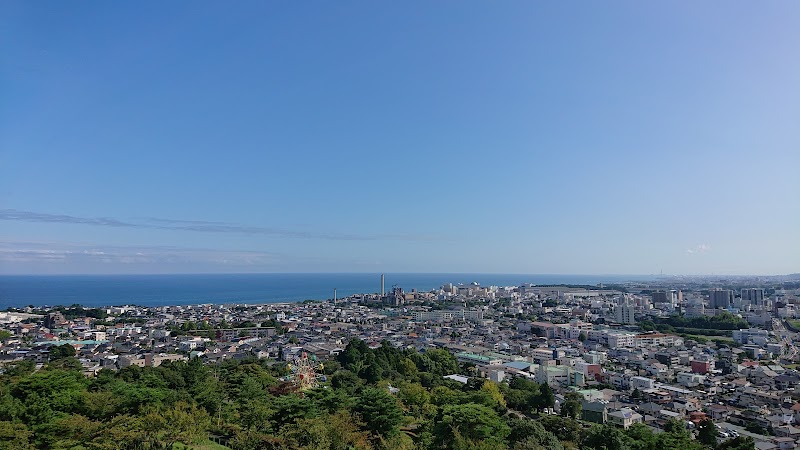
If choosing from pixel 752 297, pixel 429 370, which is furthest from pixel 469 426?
pixel 752 297

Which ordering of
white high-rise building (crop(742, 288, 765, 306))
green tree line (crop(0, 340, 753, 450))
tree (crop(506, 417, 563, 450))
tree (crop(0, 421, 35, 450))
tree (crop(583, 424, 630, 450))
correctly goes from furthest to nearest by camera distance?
1. white high-rise building (crop(742, 288, 765, 306))
2. tree (crop(583, 424, 630, 450))
3. tree (crop(506, 417, 563, 450))
4. green tree line (crop(0, 340, 753, 450))
5. tree (crop(0, 421, 35, 450))

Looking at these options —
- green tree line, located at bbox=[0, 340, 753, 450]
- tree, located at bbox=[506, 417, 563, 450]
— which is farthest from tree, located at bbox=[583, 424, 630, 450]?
tree, located at bbox=[506, 417, 563, 450]

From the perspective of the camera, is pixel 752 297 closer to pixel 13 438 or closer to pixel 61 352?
pixel 61 352

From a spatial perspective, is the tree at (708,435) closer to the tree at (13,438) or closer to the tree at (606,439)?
the tree at (606,439)

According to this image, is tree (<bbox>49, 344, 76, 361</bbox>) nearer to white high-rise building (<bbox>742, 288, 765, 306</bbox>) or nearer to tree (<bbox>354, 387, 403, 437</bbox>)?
tree (<bbox>354, 387, 403, 437</bbox>)

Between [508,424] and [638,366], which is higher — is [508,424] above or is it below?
above

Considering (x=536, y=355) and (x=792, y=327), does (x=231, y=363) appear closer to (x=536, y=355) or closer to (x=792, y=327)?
(x=536, y=355)

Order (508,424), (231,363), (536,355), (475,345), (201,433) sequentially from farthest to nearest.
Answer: (475,345) → (536,355) → (231,363) → (508,424) → (201,433)

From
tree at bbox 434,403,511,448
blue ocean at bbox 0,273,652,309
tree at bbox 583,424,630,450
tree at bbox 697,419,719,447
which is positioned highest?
tree at bbox 434,403,511,448

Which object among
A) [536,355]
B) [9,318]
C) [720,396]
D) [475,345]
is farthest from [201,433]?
[9,318]
